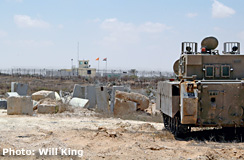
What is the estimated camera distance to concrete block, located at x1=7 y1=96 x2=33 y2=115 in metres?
14.1

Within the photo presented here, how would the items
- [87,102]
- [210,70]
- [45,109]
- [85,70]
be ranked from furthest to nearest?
[85,70] → [87,102] → [45,109] → [210,70]

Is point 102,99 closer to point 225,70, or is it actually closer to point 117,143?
point 225,70

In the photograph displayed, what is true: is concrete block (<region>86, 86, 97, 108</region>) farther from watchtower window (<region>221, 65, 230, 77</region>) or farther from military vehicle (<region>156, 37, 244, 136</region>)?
watchtower window (<region>221, 65, 230, 77</region>)

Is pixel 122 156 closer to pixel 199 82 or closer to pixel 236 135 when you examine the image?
pixel 199 82

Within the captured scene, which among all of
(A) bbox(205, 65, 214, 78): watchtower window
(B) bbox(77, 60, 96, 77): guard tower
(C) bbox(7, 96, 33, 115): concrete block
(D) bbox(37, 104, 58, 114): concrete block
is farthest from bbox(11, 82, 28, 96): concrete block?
(B) bbox(77, 60, 96, 77): guard tower

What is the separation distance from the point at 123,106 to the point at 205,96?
7.68 m

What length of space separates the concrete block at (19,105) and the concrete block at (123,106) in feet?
13.0

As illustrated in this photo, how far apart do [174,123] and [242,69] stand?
2532 mm

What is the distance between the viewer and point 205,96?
30.0ft

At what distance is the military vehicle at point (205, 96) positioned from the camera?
900cm

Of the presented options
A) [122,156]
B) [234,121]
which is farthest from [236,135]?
[122,156]

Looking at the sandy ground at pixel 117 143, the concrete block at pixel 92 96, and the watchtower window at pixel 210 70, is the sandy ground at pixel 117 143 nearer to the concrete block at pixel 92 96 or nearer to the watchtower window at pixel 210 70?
the watchtower window at pixel 210 70

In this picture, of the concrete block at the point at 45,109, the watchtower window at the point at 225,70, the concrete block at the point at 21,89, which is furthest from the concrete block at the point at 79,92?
the watchtower window at the point at 225,70

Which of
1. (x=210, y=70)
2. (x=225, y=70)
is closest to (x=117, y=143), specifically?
(x=210, y=70)
